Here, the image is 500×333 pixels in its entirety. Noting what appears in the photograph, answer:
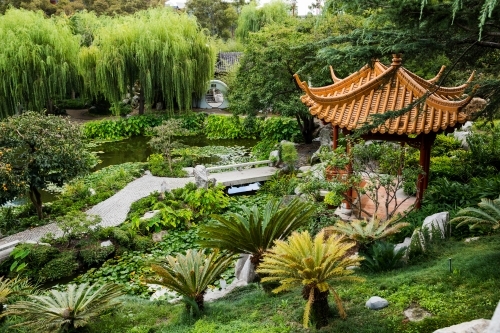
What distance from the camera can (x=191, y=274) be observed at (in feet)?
18.3

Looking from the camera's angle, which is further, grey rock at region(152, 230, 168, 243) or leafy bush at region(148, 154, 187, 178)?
leafy bush at region(148, 154, 187, 178)


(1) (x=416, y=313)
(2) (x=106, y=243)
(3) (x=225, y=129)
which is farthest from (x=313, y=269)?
(3) (x=225, y=129)

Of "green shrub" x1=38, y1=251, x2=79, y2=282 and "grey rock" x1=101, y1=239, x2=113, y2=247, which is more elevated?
"grey rock" x1=101, y1=239, x2=113, y2=247

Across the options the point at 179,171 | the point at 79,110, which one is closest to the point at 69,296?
the point at 179,171

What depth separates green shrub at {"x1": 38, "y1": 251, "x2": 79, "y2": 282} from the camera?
8461mm

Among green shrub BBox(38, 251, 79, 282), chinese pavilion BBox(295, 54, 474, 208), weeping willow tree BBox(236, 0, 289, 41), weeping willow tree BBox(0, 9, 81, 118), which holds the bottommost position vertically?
green shrub BBox(38, 251, 79, 282)

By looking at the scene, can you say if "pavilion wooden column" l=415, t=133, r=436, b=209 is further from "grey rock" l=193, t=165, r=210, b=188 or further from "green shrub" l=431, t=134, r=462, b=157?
"grey rock" l=193, t=165, r=210, b=188

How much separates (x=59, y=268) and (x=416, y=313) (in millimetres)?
6501

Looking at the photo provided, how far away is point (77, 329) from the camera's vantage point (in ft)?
18.3

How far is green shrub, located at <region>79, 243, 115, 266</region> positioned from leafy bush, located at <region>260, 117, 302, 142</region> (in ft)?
32.2

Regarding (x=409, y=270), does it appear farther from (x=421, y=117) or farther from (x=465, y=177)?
(x=465, y=177)

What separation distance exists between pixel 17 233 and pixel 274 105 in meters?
8.75

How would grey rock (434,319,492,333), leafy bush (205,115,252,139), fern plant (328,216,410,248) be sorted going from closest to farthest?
grey rock (434,319,492,333) → fern plant (328,216,410,248) → leafy bush (205,115,252,139)

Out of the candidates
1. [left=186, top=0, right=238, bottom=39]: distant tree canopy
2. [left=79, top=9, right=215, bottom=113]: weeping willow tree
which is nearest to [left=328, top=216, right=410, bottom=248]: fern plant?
[left=79, top=9, right=215, bottom=113]: weeping willow tree
